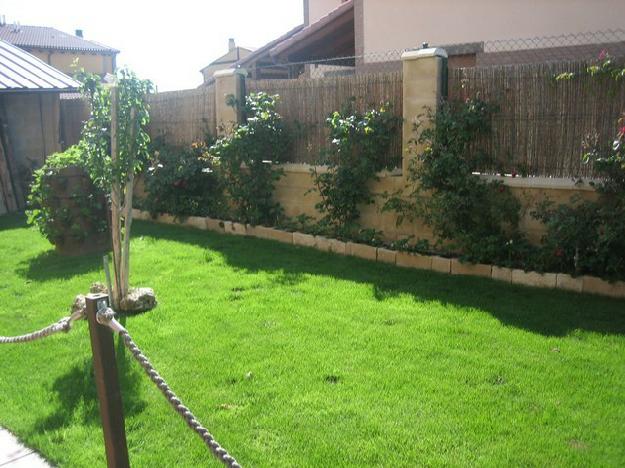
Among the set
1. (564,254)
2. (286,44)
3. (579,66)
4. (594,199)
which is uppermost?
(286,44)

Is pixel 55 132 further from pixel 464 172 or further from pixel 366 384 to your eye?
pixel 366 384

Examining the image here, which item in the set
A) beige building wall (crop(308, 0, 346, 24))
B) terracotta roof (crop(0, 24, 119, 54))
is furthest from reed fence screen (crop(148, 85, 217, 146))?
terracotta roof (crop(0, 24, 119, 54))

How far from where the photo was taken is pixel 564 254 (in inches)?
229

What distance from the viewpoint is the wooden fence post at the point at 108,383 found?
282 cm

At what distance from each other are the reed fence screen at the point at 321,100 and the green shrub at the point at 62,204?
2792 mm

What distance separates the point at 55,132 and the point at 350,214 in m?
8.21

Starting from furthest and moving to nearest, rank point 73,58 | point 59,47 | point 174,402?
point 59,47 → point 73,58 → point 174,402

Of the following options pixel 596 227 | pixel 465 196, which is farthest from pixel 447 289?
pixel 596 227

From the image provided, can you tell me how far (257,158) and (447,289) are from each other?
370 centimetres

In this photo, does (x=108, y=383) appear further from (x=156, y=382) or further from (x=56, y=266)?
(x=56, y=266)

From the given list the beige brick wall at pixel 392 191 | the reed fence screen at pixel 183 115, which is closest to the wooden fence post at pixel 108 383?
the beige brick wall at pixel 392 191

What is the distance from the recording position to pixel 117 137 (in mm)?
5523

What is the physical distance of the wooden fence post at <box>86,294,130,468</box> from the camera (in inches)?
111

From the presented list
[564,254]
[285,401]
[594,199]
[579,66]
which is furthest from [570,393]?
[579,66]
